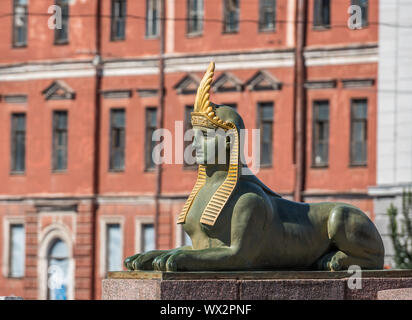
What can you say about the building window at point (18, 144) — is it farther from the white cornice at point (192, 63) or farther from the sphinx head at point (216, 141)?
the sphinx head at point (216, 141)

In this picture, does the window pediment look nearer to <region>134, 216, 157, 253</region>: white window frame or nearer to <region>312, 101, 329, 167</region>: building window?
<region>134, 216, 157, 253</region>: white window frame

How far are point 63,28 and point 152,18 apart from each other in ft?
8.35

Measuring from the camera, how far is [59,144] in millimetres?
37500

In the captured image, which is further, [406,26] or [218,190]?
[406,26]

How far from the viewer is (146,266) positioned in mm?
12258

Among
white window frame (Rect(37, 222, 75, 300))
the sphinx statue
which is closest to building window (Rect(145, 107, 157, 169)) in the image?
white window frame (Rect(37, 222, 75, 300))

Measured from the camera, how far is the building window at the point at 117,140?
3706cm

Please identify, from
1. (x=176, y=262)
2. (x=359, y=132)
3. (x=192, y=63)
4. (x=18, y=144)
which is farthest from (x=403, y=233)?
(x=176, y=262)

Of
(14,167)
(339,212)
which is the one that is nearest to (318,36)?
(14,167)

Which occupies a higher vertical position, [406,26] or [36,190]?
[406,26]

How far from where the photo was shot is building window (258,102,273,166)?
35062 millimetres

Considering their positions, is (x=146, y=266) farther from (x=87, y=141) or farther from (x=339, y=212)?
(x=87, y=141)

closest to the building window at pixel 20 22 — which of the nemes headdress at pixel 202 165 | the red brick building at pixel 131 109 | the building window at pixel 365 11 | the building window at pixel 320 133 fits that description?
the red brick building at pixel 131 109

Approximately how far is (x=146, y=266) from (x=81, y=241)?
2467 cm
